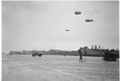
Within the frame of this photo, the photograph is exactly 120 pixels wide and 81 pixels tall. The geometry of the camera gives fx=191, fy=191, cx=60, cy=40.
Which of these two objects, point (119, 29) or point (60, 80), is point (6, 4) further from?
point (119, 29)

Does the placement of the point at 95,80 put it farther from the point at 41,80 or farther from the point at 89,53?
the point at 89,53

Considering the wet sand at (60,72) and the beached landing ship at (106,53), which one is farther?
the beached landing ship at (106,53)

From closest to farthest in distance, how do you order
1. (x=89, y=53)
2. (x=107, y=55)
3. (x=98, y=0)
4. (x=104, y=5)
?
(x=98, y=0), (x=104, y=5), (x=107, y=55), (x=89, y=53)

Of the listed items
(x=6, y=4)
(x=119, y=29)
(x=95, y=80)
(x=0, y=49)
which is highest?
(x=6, y=4)

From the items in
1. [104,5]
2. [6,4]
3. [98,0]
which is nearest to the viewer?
[6,4]

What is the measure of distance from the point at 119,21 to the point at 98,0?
1.37 metres

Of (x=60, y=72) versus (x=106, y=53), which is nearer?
(x=60, y=72)

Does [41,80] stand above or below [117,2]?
below

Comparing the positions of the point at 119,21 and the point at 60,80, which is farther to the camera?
the point at 119,21

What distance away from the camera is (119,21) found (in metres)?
8.31

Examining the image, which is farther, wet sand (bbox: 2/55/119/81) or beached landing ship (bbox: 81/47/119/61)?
beached landing ship (bbox: 81/47/119/61)

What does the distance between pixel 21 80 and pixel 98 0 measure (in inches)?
192

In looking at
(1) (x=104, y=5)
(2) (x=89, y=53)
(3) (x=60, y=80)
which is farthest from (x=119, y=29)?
(2) (x=89, y=53)

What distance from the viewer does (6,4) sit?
26.9ft
